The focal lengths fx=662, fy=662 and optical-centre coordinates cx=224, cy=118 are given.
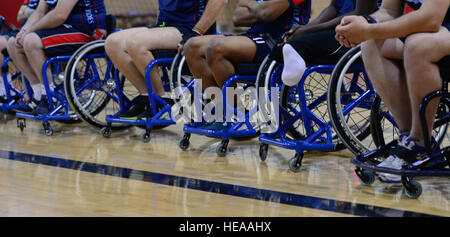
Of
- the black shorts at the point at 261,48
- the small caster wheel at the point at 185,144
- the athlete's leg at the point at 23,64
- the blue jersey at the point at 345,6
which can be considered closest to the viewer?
the blue jersey at the point at 345,6

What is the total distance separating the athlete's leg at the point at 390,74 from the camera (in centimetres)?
217

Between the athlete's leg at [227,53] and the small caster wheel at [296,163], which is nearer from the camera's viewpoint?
the small caster wheel at [296,163]

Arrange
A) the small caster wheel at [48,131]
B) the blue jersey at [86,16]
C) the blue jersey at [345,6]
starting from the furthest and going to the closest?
1. the blue jersey at [86,16]
2. the small caster wheel at [48,131]
3. the blue jersey at [345,6]

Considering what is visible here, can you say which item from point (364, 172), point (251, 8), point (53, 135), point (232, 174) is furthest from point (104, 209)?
point (53, 135)

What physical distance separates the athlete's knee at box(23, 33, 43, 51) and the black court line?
929 mm

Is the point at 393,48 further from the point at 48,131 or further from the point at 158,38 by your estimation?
the point at 48,131

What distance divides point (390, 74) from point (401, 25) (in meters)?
0.20

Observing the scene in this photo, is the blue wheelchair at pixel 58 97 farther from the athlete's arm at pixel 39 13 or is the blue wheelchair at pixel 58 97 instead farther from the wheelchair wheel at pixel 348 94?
the wheelchair wheel at pixel 348 94

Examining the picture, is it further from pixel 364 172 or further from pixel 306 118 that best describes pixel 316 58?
pixel 364 172

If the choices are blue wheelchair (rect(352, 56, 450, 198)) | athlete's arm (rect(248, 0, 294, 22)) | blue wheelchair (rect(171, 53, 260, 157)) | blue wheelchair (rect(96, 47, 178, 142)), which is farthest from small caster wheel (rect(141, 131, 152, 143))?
blue wheelchair (rect(352, 56, 450, 198))

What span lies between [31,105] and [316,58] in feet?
7.16

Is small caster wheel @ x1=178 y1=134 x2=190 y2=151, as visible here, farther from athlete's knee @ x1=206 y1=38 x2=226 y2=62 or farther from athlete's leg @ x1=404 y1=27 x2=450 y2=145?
athlete's leg @ x1=404 y1=27 x2=450 y2=145

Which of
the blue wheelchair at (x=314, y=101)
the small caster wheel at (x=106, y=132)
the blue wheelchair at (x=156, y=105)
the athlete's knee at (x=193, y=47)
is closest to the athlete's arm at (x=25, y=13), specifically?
the blue wheelchair at (x=156, y=105)

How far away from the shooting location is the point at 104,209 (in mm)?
2117
